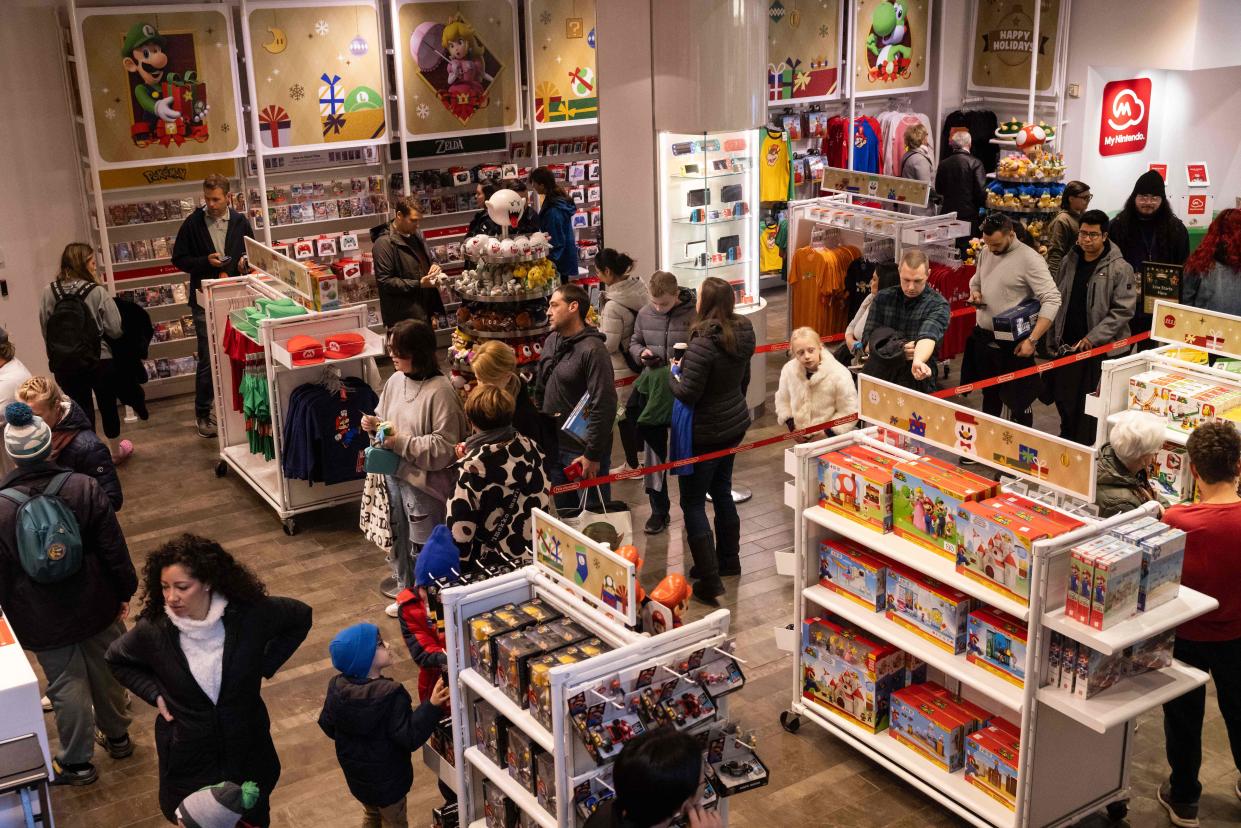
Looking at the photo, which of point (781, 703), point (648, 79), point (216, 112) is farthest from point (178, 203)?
point (781, 703)

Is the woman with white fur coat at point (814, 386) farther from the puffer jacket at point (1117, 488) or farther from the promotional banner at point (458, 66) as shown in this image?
the promotional banner at point (458, 66)

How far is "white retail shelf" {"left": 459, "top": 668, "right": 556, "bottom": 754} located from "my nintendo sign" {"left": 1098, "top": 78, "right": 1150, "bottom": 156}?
12.4 metres

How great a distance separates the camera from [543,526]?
185 inches

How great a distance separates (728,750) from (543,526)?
1.10 meters

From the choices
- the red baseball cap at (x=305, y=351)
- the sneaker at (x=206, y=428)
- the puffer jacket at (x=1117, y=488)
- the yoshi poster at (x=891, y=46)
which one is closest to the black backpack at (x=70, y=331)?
the sneaker at (x=206, y=428)

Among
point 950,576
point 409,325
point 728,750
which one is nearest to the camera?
point 728,750

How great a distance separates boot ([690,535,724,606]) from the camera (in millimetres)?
7086

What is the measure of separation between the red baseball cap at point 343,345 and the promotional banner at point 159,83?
11.8ft

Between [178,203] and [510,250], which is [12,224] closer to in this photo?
[178,203]

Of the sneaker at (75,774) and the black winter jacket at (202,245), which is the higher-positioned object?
the black winter jacket at (202,245)

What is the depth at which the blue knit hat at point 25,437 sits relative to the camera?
5.16 metres

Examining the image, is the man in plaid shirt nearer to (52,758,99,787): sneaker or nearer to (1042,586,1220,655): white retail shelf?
(1042,586,1220,655): white retail shelf

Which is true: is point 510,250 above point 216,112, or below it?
below

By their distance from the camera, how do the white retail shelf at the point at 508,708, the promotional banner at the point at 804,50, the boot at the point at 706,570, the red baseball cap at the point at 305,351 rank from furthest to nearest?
the promotional banner at the point at 804,50, the red baseball cap at the point at 305,351, the boot at the point at 706,570, the white retail shelf at the point at 508,708
